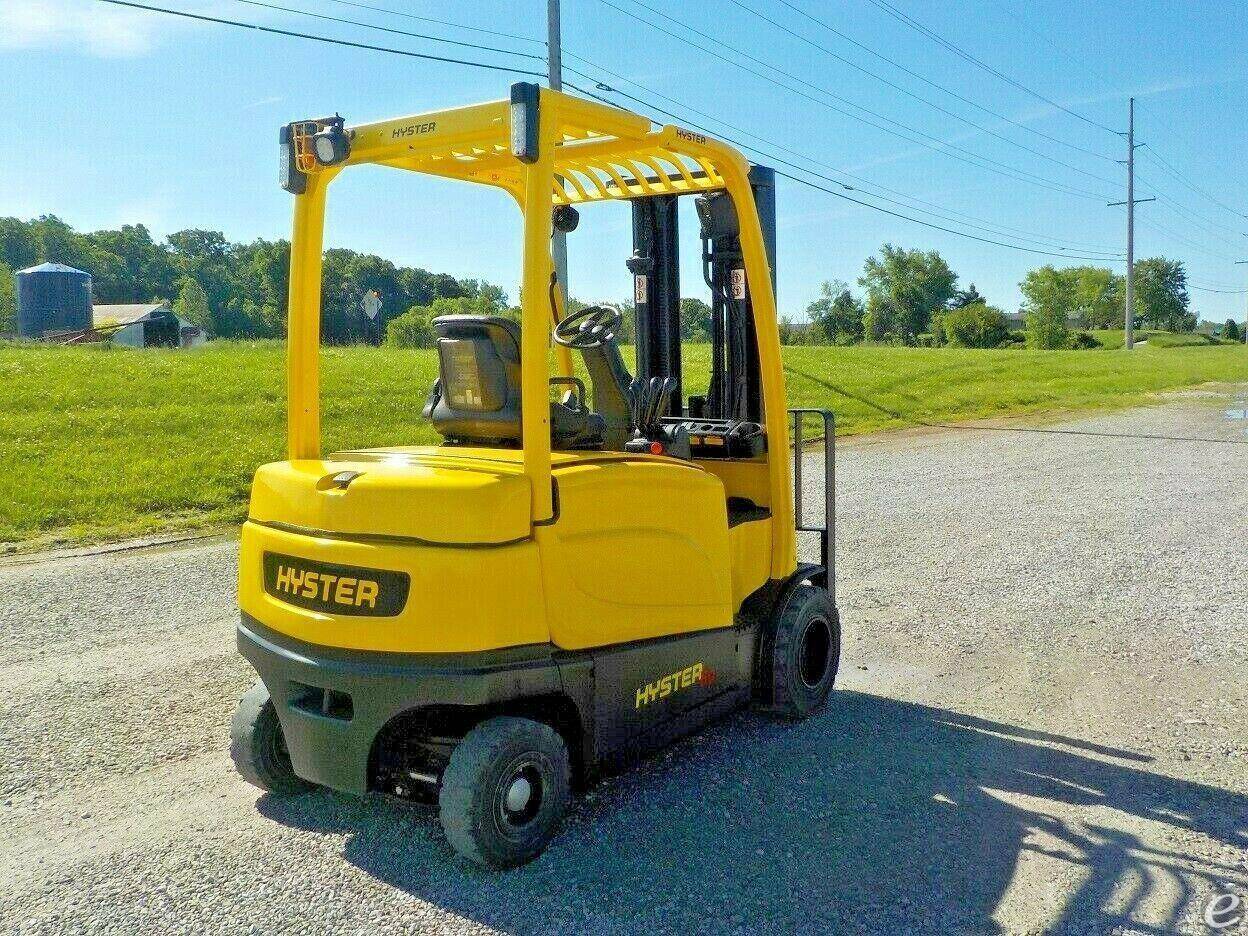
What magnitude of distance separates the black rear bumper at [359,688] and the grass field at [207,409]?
366 centimetres

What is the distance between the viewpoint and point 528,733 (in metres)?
3.86

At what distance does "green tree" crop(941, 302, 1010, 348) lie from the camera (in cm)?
8906

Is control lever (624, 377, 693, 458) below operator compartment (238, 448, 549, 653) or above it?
above

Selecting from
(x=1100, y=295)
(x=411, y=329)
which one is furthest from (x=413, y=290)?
(x=1100, y=295)

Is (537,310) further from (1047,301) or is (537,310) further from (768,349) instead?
(1047,301)

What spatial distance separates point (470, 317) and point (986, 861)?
9.16 ft

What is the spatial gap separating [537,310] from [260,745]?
2.17 meters

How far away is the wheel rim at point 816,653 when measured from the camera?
17.9 feet

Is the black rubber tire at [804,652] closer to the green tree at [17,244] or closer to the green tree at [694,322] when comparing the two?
the green tree at [694,322]

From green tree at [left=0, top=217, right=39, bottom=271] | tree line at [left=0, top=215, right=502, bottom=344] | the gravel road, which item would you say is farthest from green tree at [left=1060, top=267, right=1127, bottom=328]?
the gravel road

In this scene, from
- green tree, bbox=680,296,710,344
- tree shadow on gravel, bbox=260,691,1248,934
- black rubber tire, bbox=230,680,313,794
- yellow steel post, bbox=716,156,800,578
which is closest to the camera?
tree shadow on gravel, bbox=260,691,1248,934

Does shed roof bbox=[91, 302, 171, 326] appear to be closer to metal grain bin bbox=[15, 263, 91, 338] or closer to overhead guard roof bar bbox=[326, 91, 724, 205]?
metal grain bin bbox=[15, 263, 91, 338]

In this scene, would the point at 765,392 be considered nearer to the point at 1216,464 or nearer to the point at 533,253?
the point at 533,253

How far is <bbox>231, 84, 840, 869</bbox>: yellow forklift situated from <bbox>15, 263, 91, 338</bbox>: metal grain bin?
158 ft
